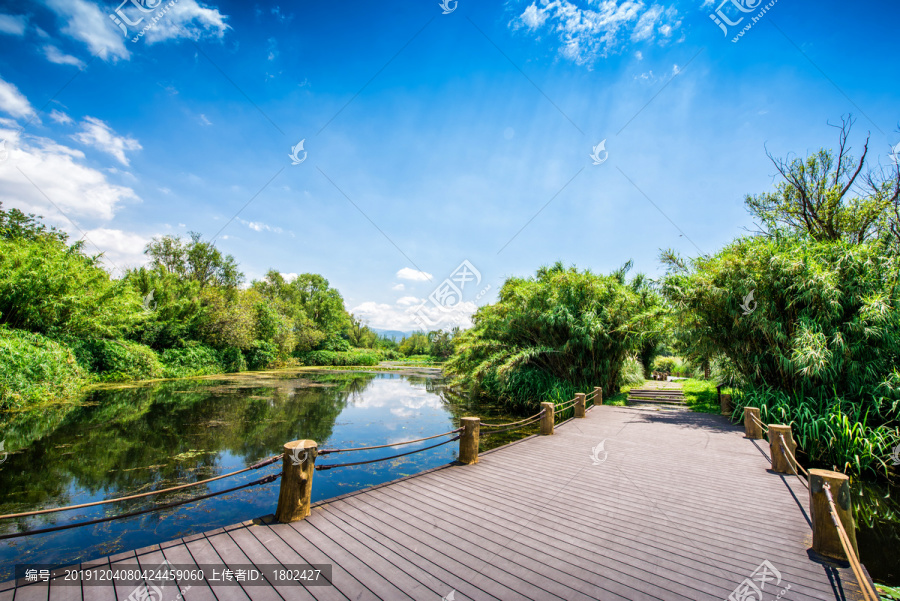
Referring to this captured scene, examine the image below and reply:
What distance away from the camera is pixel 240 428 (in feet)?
31.9

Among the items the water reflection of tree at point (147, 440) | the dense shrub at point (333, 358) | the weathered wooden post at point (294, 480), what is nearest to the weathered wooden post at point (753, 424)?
the weathered wooden post at point (294, 480)

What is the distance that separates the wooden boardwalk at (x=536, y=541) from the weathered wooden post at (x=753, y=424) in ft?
7.69

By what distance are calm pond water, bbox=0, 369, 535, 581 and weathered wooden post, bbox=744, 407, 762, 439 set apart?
493cm

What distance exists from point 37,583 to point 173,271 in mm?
32920

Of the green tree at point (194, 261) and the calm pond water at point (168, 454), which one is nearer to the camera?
the calm pond water at point (168, 454)

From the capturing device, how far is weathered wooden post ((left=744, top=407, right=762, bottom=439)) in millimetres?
7523

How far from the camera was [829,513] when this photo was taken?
3.14 m

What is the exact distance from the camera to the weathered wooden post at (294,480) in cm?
363

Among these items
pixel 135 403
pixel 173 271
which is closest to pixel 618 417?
pixel 135 403

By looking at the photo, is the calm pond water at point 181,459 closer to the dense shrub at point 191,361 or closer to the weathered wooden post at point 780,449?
the weathered wooden post at point 780,449

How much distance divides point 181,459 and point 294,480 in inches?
204

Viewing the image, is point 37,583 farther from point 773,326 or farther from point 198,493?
point 773,326

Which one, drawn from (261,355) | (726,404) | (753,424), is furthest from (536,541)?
(261,355)

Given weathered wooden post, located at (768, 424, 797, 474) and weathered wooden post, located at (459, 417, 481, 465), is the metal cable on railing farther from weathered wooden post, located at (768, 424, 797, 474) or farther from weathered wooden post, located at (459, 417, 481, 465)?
weathered wooden post, located at (459, 417, 481, 465)
